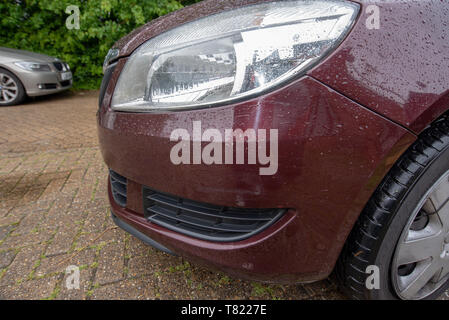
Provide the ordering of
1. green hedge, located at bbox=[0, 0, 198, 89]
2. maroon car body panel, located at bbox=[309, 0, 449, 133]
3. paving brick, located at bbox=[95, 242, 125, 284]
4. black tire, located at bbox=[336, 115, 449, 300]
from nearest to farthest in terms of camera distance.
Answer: maroon car body panel, located at bbox=[309, 0, 449, 133]
black tire, located at bbox=[336, 115, 449, 300]
paving brick, located at bbox=[95, 242, 125, 284]
green hedge, located at bbox=[0, 0, 198, 89]

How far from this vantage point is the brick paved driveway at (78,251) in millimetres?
1350

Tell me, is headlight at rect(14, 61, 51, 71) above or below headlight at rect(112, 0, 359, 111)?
above

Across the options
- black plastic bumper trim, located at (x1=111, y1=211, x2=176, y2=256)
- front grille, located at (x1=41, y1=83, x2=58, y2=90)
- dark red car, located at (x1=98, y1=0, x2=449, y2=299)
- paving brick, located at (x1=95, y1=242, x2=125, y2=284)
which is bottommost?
paving brick, located at (x1=95, y1=242, x2=125, y2=284)

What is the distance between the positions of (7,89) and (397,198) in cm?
653

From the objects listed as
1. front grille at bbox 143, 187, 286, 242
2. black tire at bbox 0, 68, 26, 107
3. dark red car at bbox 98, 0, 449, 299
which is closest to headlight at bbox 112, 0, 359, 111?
dark red car at bbox 98, 0, 449, 299

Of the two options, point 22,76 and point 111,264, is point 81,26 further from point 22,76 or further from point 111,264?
point 111,264

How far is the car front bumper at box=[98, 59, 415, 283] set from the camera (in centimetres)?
80

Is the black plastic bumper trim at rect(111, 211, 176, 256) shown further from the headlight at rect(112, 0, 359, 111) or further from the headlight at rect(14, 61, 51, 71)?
the headlight at rect(14, 61, 51, 71)

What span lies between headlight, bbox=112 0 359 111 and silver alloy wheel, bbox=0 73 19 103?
5.59 metres

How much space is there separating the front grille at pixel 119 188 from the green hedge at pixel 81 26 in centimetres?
501

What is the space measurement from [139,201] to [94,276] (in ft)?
1.98

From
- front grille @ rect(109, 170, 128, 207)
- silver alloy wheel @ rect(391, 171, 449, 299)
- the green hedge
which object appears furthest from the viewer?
the green hedge

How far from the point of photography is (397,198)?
92 centimetres

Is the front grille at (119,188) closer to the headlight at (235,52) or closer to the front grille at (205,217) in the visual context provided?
the front grille at (205,217)
